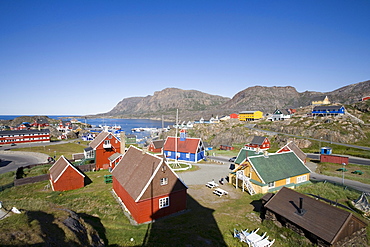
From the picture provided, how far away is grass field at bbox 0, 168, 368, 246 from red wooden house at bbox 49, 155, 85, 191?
1.36m

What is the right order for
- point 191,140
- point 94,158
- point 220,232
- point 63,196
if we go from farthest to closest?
point 191,140 → point 94,158 → point 63,196 → point 220,232

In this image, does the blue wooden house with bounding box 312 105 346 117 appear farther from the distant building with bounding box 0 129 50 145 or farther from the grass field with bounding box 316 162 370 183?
the distant building with bounding box 0 129 50 145

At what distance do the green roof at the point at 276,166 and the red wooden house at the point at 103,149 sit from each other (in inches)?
1244

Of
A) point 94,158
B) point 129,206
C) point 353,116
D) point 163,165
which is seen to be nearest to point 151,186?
point 163,165

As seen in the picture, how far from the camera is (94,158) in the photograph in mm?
45562

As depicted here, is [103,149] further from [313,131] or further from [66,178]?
[313,131]

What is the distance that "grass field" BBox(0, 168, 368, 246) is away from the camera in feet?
49.4

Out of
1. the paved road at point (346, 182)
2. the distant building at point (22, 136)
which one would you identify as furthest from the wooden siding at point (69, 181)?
the distant building at point (22, 136)

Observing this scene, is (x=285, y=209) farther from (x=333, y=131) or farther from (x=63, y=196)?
(x=333, y=131)

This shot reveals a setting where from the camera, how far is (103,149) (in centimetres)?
4566

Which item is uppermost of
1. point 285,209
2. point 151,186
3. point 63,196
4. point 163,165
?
point 163,165

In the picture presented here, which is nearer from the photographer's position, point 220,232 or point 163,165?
point 220,232

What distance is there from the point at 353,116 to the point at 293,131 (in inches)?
1105

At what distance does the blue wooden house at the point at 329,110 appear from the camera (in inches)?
3410
